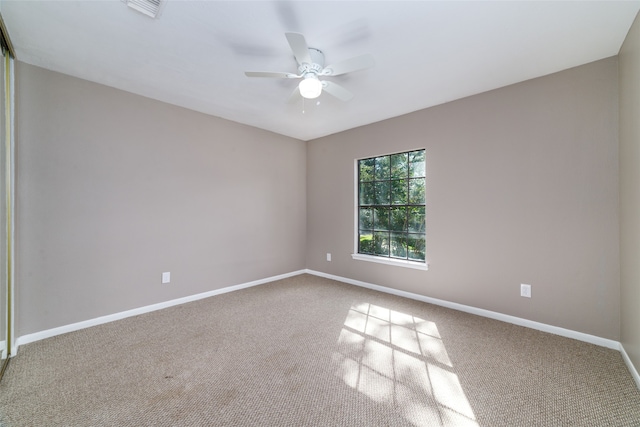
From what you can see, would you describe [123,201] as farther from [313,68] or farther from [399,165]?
[399,165]

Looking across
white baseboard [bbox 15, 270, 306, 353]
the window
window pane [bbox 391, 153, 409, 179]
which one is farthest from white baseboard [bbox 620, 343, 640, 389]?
white baseboard [bbox 15, 270, 306, 353]

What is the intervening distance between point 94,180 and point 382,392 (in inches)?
126

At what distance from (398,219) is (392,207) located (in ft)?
0.63

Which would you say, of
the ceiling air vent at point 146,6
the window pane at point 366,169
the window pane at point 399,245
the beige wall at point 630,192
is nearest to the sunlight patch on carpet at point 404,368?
the window pane at point 399,245

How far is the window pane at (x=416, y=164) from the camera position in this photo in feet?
11.2

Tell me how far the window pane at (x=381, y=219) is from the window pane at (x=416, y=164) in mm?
628

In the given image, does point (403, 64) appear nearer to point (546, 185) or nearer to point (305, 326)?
point (546, 185)

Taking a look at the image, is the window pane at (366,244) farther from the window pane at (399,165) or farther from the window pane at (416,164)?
the window pane at (416,164)

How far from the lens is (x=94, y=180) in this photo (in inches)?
104

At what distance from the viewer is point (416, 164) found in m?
3.48

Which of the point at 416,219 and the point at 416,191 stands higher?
the point at 416,191

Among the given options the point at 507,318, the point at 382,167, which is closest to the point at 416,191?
the point at 382,167

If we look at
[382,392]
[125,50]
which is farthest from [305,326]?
[125,50]

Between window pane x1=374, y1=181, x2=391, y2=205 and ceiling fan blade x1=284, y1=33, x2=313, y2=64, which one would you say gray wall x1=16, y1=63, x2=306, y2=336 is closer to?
window pane x1=374, y1=181, x2=391, y2=205
